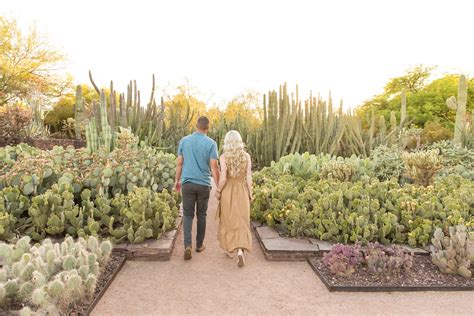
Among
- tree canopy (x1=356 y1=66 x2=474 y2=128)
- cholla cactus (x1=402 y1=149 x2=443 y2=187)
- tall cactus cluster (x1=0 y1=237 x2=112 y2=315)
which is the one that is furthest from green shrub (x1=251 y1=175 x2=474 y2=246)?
tree canopy (x1=356 y1=66 x2=474 y2=128)

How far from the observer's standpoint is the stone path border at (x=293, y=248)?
4.78m

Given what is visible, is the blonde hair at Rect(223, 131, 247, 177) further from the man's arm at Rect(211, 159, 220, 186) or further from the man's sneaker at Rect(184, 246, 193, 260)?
the man's sneaker at Rect(184, 246, 193, 260)

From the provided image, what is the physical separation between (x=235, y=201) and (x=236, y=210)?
3.8 inches

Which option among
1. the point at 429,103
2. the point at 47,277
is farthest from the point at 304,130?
the point at 429,103

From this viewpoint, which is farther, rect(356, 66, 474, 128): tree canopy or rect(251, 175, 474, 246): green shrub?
rect(356, 66, 474, 128): tree canopy

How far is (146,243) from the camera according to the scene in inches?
194

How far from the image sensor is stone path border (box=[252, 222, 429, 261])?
15.7ft

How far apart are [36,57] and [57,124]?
778 cm

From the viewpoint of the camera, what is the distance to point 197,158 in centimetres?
480

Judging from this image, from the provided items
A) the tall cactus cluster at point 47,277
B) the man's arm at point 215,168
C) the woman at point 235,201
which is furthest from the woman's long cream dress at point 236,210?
the tall cactus cluster at point 47,277

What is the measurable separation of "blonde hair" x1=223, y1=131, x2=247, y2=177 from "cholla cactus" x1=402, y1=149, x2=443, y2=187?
13.3ft

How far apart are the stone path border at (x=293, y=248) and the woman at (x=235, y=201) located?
11.4 inches

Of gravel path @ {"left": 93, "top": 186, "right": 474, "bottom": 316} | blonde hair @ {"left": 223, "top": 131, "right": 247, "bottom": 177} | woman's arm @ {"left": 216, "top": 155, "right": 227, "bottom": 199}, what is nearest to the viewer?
gravel path @ {"left": 93, "top": 186, "right": 474, "bottom": 316}

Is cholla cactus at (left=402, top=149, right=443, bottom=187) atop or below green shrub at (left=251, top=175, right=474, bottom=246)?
atop
